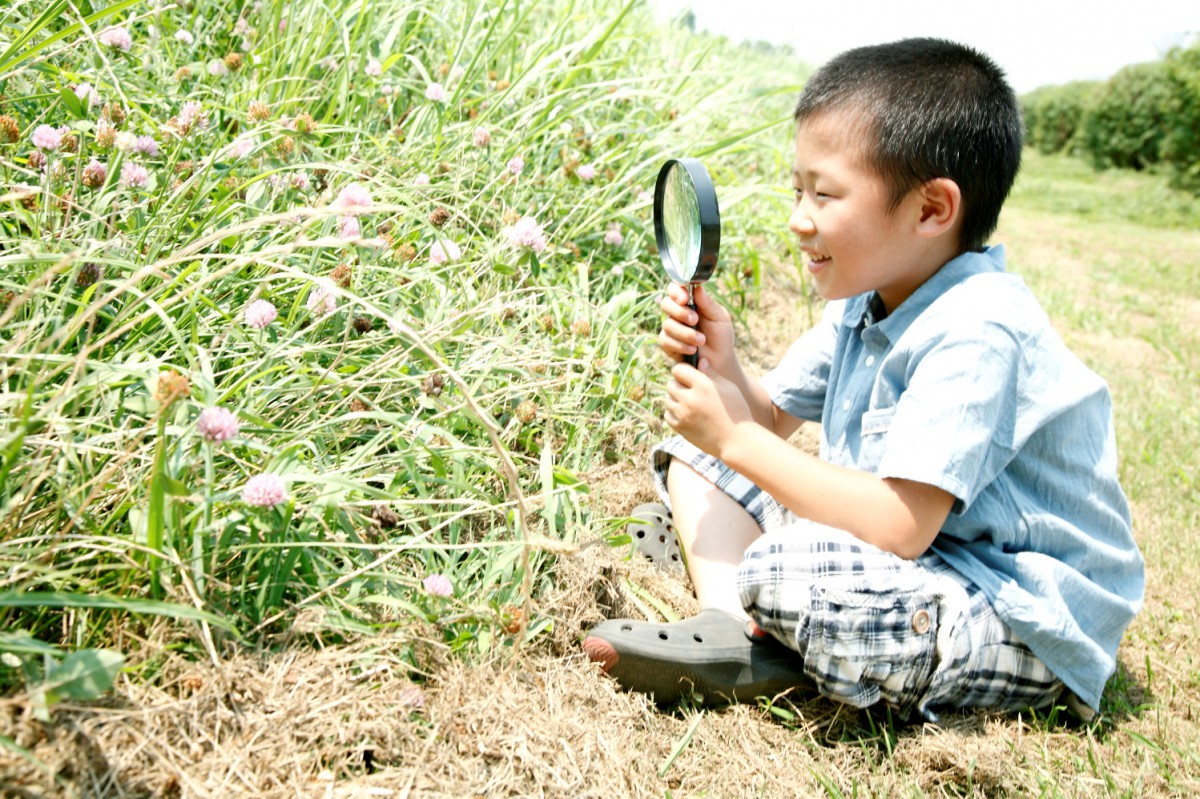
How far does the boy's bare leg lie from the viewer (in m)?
1.95

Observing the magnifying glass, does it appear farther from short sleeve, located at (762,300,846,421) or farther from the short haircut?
short sleeve, located at (762,300,846,421)

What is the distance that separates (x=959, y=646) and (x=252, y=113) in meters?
1.77

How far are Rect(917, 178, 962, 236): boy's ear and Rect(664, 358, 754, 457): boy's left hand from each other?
0.46 metres

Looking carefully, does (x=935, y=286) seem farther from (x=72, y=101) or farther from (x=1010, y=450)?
(x=72, y=101)

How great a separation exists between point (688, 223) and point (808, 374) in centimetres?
62

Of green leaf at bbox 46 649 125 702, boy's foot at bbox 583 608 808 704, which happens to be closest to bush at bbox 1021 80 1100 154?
boy's foot at bbox 583 608 808 704

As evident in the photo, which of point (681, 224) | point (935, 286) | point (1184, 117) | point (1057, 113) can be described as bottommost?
point (935, 286)

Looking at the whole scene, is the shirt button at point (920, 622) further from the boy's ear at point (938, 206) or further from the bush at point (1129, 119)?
the bush at point (1129, 119)

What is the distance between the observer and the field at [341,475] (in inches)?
50.8

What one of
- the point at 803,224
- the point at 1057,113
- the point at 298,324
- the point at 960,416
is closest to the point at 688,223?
the point at 803,224

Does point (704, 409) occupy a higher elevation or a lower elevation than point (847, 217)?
lower

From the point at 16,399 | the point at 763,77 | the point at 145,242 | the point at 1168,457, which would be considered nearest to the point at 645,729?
the point at 16,399

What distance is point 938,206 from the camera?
1.78 metres

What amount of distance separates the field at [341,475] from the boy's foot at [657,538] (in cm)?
8
